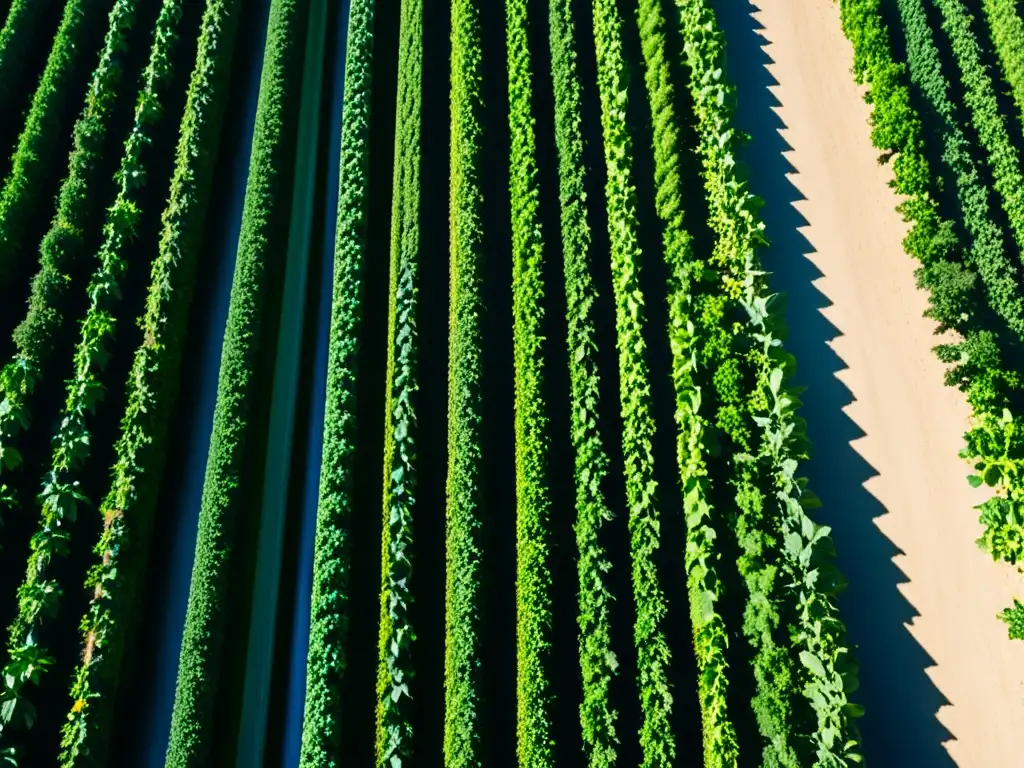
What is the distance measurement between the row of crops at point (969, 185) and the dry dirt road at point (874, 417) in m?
0.55

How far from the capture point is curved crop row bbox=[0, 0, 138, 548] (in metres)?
16.1

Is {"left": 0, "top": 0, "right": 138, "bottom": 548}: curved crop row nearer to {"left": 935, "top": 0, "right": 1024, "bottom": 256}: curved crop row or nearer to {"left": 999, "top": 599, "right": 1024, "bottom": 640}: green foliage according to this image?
{"left": 999, "top": 599, "right": 1024, "bottom": 640}: green foliage

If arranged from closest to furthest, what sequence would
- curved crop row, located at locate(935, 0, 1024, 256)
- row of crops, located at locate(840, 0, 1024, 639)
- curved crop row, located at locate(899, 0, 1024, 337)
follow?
1. row of crops, located at locate(840, 0, 1024, 639)
2. curved crop row, located at locate(899, 0, 1024, 337)
3. curved crop row, located at locate(935, 0, 1024, 256)

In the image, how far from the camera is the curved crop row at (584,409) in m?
14.1

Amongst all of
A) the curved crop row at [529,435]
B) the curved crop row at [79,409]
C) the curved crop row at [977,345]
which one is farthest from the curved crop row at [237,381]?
the curved crop row at [977,345]

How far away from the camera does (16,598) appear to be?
592 inches

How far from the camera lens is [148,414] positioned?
647 inches

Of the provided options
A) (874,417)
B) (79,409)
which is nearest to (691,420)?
(874,417)

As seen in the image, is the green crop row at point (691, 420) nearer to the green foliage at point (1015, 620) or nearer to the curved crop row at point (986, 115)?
the green foliage at point (1015, 620)

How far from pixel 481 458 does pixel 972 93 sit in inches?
576

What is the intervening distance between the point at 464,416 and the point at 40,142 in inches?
484

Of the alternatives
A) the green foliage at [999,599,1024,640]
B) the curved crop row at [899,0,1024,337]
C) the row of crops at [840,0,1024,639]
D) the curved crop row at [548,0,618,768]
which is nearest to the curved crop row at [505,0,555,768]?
the curved crop row at [548,0,618,768]

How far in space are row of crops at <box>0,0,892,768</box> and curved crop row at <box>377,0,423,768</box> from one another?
75 mm

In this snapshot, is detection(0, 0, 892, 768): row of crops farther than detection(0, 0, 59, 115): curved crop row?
No
